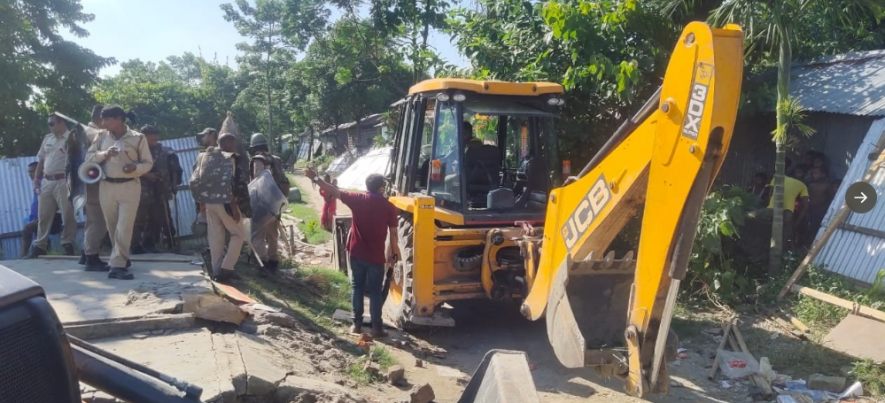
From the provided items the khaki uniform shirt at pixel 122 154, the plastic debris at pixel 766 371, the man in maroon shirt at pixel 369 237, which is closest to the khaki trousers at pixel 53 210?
the khaki uniform shirt at pixel 122 154

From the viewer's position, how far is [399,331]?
6.90 metres

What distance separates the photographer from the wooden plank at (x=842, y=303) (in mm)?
6109

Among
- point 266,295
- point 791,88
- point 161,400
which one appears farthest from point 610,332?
point 791,88

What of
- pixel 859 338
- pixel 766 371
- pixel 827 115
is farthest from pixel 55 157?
pixel 827 115

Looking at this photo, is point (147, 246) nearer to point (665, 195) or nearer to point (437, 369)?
point (437, 369)

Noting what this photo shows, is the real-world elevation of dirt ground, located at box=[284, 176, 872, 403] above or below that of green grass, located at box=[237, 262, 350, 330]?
below

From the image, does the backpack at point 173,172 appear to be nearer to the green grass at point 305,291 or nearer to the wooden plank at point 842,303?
the green grass at point 305,291

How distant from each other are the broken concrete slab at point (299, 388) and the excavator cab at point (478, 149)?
2244 mm

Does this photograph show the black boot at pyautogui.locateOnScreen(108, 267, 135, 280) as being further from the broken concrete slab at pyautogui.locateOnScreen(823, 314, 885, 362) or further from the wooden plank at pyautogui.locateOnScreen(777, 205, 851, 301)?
the wooden plank at pyautogui.locateOnScreen(777, 205, 851, 301)

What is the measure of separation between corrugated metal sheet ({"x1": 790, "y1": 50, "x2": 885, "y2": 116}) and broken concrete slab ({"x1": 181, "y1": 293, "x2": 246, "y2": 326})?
7.74m

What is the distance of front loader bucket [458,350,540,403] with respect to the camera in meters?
2.68

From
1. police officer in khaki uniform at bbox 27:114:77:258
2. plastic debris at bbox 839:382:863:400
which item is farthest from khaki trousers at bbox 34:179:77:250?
plastic debris at bbox 839:382:863:400

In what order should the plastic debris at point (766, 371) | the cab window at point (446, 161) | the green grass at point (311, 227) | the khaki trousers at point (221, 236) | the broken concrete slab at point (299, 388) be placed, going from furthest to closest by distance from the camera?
the green grass at point (311, 227) → the khaki trousers at point (221, 236) → the cab window at point (446, 161) → the plastic debris at point (766, 371) → the broken concrete slab at point (299, 388)

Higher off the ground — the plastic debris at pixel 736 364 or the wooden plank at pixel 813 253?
the wooden plank at pixel 813 253
